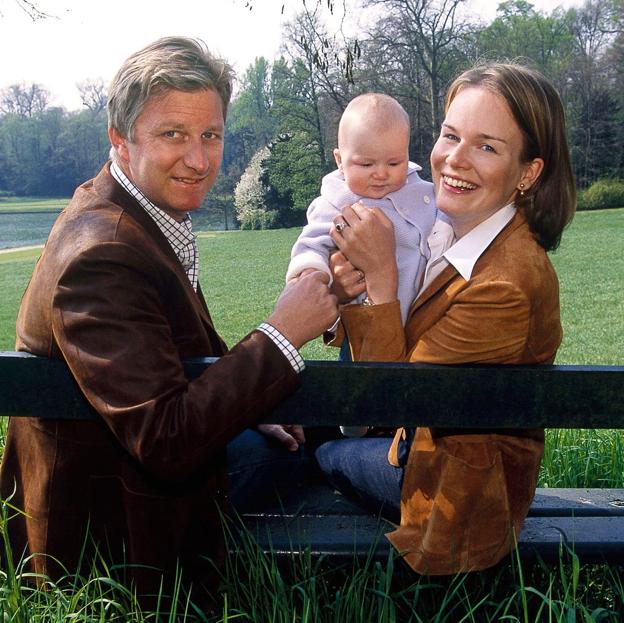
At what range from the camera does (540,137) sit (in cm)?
213

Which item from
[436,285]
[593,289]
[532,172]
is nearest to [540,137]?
[532,172]

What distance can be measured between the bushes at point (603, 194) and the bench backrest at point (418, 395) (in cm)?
4572

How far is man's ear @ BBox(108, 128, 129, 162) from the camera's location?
6.92ft

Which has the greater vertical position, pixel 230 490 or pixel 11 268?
pixel 230 490

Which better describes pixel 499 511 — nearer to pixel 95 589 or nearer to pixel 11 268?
pixel 95 589

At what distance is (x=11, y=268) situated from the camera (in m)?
39.8

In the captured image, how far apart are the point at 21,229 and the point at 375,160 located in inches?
1731

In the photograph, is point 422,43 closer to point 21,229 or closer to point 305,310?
point 21,229

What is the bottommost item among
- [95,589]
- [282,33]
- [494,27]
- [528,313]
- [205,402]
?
[95,589]

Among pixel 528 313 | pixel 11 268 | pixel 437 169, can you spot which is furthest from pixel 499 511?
pixel 11 268

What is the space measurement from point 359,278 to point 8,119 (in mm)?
32873

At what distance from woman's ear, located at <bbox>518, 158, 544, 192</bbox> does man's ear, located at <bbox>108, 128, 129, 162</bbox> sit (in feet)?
3.21

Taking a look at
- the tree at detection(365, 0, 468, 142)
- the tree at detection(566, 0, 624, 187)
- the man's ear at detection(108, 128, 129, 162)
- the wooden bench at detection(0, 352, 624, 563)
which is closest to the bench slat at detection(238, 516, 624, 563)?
the wooden bench at detection(0, 352, 624, 563)

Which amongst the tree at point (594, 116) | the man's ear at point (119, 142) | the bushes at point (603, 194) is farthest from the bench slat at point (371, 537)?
the bushes at point (603, 194)
